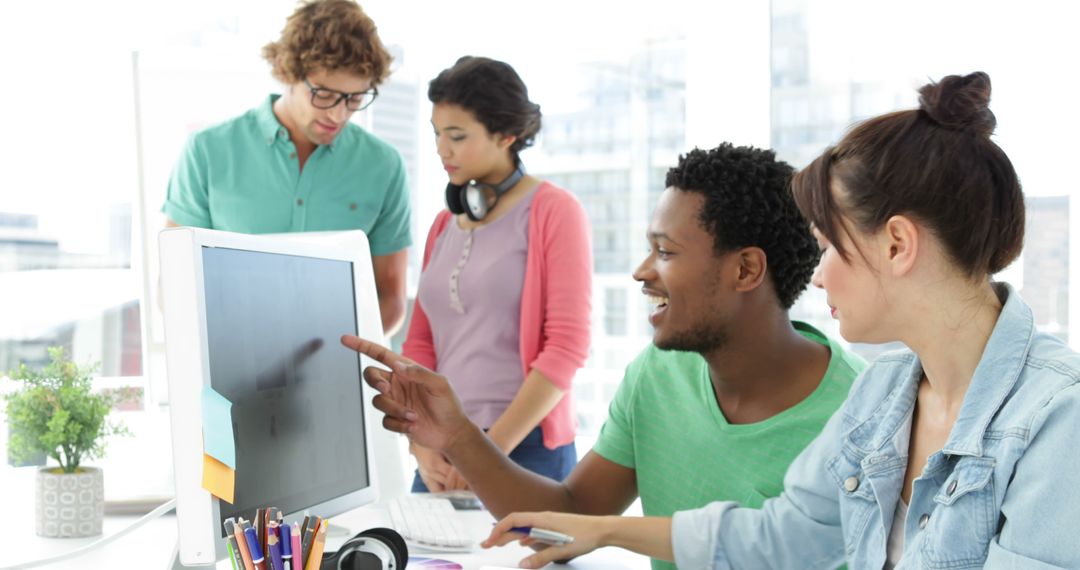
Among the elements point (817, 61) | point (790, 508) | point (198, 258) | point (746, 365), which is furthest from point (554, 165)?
point (198, 258)

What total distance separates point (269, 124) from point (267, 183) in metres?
0.13

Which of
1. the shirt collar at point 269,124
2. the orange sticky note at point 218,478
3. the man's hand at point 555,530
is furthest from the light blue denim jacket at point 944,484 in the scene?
the shirt collar at point 269,124

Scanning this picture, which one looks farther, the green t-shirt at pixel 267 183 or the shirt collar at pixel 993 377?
the green t-shirt at pixel 267 183

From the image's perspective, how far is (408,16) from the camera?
11.0ft

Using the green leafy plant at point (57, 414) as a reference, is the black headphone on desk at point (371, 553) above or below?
below

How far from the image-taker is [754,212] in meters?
1.46

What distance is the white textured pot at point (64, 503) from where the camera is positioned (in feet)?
4.43

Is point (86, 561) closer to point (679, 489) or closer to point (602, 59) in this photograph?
point (679, 489)

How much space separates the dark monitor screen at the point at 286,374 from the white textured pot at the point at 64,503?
0.40 meters

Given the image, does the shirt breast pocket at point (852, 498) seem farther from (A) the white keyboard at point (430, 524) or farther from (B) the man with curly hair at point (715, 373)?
(A) the white keyboard at point (430, 524)

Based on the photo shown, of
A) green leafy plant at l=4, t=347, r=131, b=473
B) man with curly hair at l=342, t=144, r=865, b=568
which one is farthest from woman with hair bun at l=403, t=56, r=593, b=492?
green leafy plant at l=4, t=347, r=131, b=473

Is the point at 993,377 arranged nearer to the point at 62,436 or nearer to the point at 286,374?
the point at 286,374

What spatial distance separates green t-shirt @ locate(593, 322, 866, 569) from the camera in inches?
54.1

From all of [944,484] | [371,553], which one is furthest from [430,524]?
[944,484]
